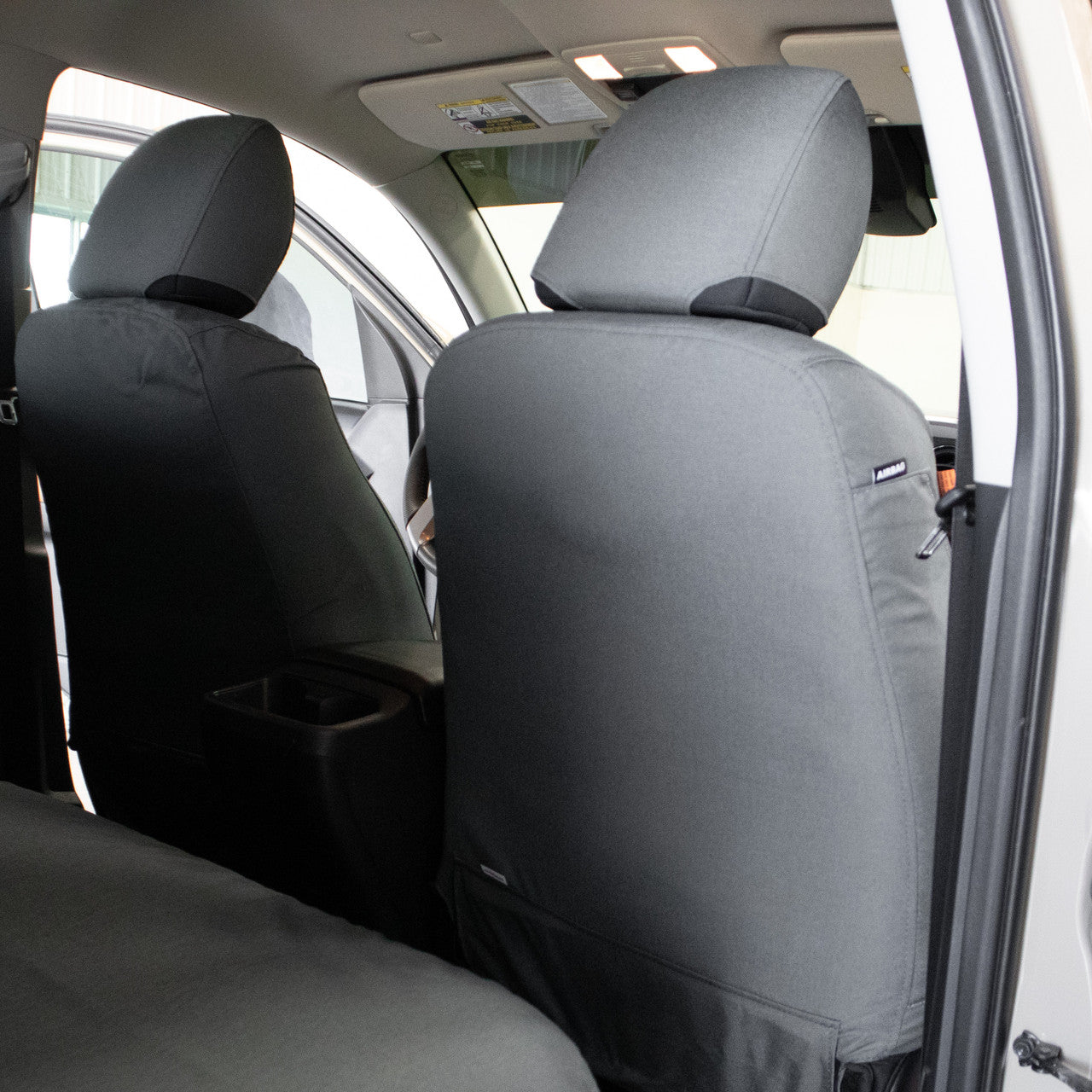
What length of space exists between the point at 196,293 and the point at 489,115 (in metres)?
0.96

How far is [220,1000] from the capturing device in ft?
2.73

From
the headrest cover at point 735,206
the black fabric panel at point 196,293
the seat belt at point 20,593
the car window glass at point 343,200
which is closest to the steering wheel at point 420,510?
the car window glass at point 343,200

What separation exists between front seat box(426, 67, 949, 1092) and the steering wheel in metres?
1.34

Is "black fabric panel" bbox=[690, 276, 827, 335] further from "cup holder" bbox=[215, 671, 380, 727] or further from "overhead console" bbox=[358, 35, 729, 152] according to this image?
"overhead console" bbox=[358, 35, 729, 152]

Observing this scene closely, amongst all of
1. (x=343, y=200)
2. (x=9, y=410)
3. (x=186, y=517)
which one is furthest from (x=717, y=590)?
(x=343, y=200)

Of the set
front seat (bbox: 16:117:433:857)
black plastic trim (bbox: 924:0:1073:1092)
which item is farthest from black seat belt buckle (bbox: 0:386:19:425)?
black plastic trim (bbox: 924:0:1073:1092)

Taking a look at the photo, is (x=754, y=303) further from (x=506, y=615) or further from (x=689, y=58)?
(x=689, y=58)

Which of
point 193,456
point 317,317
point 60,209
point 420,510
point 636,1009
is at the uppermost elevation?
point 60,209

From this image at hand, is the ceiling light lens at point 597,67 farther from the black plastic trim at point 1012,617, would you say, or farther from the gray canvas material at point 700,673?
the black plastic trim at point 1012,617

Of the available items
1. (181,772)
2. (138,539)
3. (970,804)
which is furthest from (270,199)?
(970,804)

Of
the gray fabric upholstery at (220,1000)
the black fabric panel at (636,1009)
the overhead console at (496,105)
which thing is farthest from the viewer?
the overhead console at (496,105)

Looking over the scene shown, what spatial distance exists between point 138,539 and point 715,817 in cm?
102

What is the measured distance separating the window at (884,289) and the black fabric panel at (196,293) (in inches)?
26.8

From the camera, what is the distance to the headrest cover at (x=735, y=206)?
105cm
